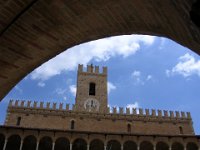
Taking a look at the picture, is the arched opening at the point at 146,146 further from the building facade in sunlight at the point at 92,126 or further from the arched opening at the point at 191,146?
the arched opening at the point at 191,146

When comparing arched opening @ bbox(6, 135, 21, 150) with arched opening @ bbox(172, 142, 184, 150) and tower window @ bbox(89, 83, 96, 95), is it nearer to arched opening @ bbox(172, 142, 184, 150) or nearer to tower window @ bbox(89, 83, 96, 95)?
tower window @ bbox(89, 83, 96, 95)

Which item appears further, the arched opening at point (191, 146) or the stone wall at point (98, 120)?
the stone wall at point (98, 120)

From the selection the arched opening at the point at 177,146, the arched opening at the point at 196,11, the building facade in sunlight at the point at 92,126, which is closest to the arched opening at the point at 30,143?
the building facade in sunlight at the point at 92,126

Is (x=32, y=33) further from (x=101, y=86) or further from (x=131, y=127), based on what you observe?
(x=101, y=86)

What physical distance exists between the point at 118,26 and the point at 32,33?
81 centimetres

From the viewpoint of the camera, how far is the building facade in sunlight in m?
22.4

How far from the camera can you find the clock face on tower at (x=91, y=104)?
29972 millimetres

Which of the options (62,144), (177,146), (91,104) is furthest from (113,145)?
(91,104)

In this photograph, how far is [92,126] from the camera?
92.3 ft

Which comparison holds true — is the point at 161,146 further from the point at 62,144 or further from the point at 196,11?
the point at 196,11

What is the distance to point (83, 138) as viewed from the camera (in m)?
22.4

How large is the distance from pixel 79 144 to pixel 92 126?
16.2 ft

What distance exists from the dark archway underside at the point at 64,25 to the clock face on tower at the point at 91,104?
2740cm

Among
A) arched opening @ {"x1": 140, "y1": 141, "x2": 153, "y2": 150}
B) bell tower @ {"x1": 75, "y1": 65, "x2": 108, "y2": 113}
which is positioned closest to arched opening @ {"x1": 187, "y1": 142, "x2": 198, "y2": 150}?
arched opening @ {"x1": 140, "y1": 141, "x2": 153, "y2": 150}
